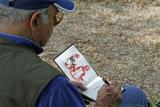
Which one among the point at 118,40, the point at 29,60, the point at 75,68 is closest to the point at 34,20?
the point at 29,60

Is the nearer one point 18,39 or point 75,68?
point 18,39

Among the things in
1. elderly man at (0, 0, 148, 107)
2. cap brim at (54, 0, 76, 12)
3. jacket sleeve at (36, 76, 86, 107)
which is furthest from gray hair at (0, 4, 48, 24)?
jacket sleeve at (36, 76, 86, 107)

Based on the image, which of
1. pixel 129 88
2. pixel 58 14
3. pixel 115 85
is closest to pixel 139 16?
pixel 129 88

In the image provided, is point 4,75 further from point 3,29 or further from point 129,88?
point 129,88

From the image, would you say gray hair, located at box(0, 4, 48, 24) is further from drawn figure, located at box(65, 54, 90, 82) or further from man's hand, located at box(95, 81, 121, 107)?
drawn figure, located at box(65, 54, 90, 82)

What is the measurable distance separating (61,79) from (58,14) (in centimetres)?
39

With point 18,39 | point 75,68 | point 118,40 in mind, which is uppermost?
point 18,39

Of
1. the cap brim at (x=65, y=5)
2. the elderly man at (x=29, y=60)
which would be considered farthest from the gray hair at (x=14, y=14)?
the cap brim at (x=65, y=5)

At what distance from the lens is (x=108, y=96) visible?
2662mm

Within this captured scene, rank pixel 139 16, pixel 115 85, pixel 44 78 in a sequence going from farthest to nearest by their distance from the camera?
pixel 139 16, pixel 115 85, pixel 44 78

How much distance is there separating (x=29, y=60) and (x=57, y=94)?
194 mm

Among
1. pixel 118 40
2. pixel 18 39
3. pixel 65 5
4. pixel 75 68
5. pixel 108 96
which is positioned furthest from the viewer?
pixel 118 40

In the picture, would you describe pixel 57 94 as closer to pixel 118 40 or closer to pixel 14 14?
pixel 14 14

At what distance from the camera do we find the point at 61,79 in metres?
1.97
